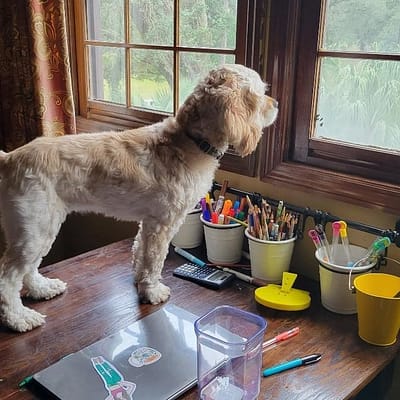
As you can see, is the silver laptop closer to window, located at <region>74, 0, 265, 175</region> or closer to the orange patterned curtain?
window, located at <region>74, 0, 265, 175</region>

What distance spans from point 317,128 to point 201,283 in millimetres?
527

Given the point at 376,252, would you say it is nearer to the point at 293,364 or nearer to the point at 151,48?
the point at 293,364

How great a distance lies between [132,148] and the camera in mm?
1258

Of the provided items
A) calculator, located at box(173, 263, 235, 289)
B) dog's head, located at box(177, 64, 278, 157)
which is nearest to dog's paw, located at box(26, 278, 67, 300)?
calculator, located at box(173, 263, 235, 289)

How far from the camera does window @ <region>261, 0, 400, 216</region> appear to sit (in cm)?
127

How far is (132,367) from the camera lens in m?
1.02

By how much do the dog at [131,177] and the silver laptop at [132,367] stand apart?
172 millimetres

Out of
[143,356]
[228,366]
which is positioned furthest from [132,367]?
[228,366]

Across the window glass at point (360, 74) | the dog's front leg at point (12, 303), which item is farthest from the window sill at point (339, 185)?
the dog's front leg at point (12, 303)

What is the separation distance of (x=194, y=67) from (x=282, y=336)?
3.01 feet

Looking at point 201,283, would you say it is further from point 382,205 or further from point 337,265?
point 382,205

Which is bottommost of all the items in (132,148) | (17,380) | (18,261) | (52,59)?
(17,380)

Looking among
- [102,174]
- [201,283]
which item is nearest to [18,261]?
[102,174]

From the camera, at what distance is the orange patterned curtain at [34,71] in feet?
5.68
